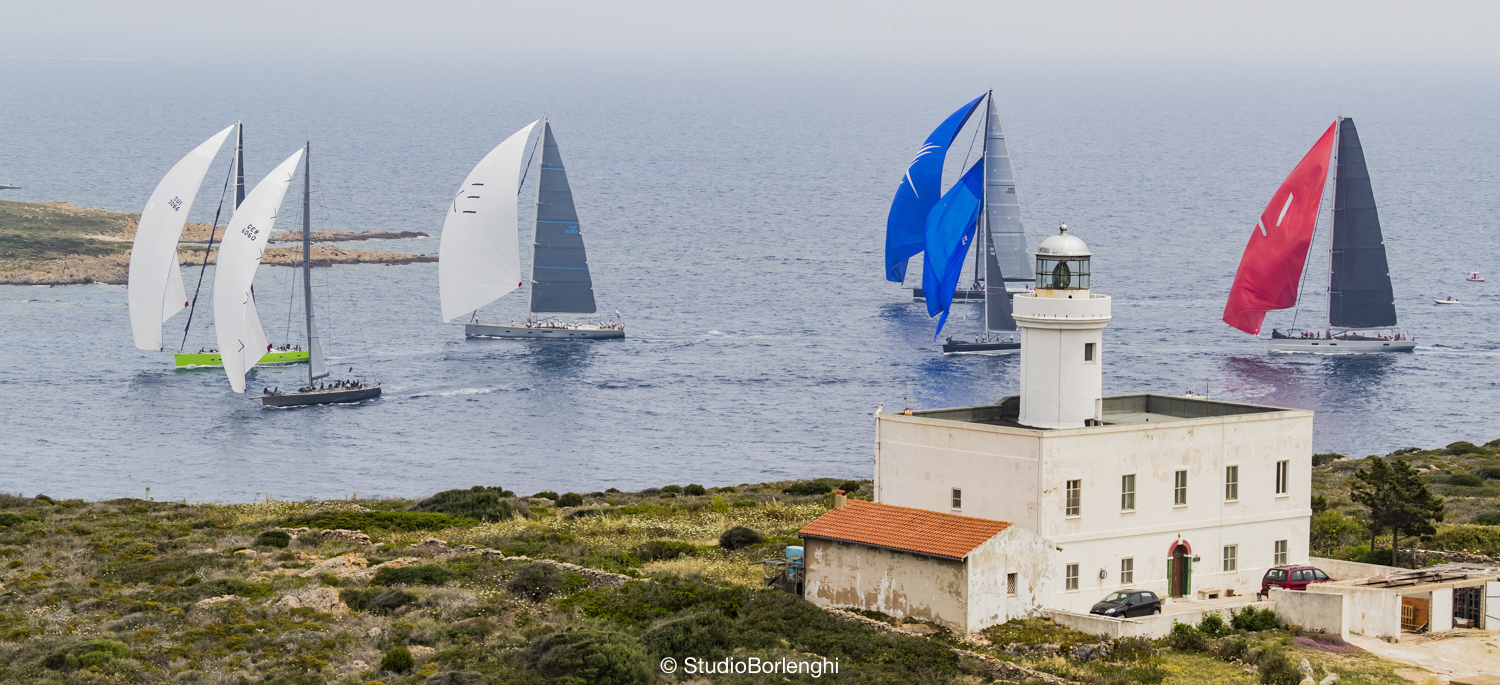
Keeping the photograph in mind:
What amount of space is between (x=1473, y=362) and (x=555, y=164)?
66049 millimetres

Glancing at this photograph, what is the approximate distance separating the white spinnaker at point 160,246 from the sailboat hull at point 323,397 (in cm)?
1295

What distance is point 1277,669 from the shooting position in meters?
30.6

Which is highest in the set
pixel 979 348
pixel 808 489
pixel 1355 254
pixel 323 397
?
pixel 1355 254

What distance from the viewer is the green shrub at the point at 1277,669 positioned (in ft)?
99.2

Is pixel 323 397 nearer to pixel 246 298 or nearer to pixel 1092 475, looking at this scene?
pixel 246 298

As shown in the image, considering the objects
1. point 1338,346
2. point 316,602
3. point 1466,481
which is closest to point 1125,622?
point 316,602

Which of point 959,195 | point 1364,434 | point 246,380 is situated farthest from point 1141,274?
point 246,380

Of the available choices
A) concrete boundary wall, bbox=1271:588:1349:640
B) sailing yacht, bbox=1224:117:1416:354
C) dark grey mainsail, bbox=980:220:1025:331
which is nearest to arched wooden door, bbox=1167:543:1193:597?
concrete boundary wall, bbox=1271:588:1349:640

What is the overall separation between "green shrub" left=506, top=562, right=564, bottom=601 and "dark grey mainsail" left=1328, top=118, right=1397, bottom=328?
8411 centimetres

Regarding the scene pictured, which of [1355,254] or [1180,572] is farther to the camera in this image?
[1355,254]

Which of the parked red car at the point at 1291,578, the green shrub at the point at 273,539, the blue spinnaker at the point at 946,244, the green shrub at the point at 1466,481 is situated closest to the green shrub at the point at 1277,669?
the parked red car at the point at 1291,578

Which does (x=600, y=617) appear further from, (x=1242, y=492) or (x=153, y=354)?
(x=153, y=354)

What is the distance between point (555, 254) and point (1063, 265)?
84753 mm

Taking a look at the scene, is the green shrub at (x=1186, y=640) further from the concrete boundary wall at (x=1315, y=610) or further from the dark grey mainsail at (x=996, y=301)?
the dark grey mainsail at (x=996, y=301)
